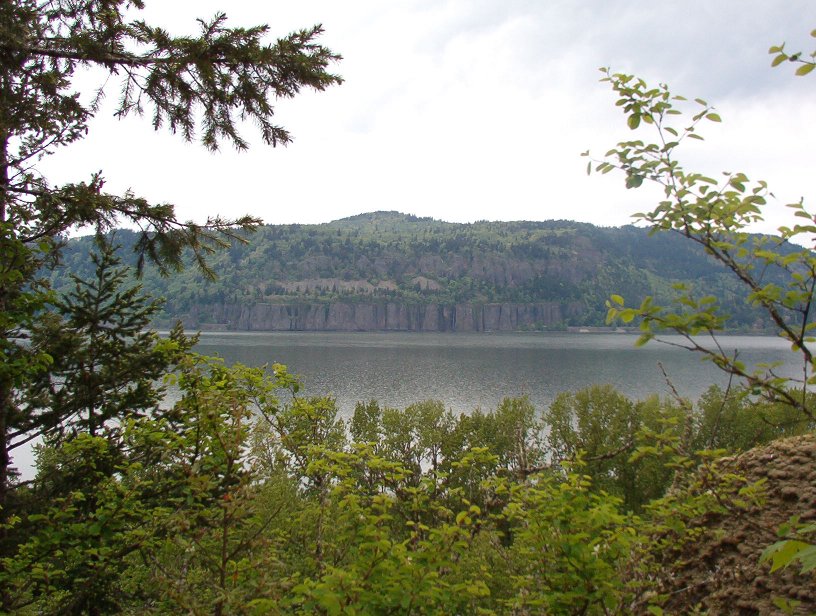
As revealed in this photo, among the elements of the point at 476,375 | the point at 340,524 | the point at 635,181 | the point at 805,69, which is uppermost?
the point at 805,69

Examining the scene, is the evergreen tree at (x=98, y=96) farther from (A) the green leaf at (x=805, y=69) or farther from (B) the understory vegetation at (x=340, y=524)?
(A) the green leaf at (x=805, y=69)

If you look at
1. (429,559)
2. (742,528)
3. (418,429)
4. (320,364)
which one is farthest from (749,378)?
(320,364)

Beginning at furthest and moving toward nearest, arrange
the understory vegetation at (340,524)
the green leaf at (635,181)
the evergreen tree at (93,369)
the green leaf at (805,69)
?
the evergreen tree at (93,369) < the understory vegetation at (340,524) < the green leaf at (635,181) < the green leaf at (805,69)

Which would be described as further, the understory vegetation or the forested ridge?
the understory vegetation

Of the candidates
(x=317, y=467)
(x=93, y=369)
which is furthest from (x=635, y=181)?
(x=93, y=369)

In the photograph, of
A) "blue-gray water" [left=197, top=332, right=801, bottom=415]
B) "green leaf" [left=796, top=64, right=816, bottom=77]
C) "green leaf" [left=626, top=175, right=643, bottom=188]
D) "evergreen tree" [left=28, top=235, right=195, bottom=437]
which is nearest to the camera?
"green leaf" [left=796, top=64, right=816, bottom=77]

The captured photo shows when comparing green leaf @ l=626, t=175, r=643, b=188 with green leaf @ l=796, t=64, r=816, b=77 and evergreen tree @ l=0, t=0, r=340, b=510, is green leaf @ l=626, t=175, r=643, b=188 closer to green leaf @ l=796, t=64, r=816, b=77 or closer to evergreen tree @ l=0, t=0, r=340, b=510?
green leaf @ l=796, t=64, r=816, b=77

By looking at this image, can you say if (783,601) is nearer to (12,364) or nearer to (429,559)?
(429,559)

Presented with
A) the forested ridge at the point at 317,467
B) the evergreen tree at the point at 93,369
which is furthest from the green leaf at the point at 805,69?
the evergreen tree at the point at 93,369

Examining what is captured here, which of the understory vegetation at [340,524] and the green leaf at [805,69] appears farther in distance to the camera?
the understory vegetation at [340,524]

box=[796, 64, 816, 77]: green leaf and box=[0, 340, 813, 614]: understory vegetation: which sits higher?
box=[796, 64, 816, 77]: green leaf

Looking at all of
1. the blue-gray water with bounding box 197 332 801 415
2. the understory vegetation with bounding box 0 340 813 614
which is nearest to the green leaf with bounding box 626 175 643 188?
the understory vegetation with bounding box 0 340 813 614

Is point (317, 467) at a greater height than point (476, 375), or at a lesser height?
greater

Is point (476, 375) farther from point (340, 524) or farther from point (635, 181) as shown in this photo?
point (635, 181)
